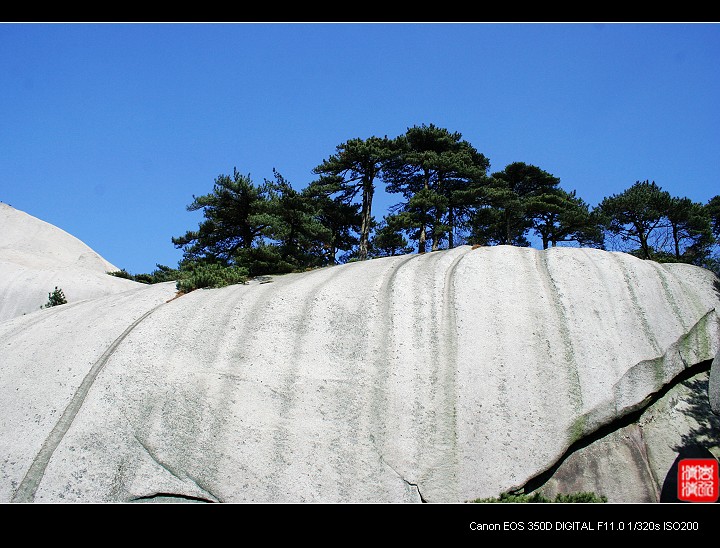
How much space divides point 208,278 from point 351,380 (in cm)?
603

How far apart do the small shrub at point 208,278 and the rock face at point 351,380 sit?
0.71 meters

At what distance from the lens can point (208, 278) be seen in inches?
611

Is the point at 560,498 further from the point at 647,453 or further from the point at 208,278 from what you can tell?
the point at 208,278

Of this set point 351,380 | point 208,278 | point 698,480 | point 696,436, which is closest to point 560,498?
point 698,480

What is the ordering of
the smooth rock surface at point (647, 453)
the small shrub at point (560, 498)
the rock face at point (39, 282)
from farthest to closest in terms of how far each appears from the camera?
the rock face at point (39, 282) → the smooth rock surface at point (647, 453) → the small shrub at point (560, 498)

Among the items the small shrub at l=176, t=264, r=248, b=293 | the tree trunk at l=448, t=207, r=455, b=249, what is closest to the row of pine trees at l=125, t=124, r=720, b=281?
the tree trunk at l=448, t=207, r=455, b=249

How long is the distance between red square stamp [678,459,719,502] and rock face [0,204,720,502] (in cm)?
72

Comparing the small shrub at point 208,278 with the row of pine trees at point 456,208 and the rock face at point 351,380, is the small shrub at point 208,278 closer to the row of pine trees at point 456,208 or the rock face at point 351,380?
the rock face at point 351,380

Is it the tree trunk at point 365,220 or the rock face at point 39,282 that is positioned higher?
the tree trunk at point 365,220

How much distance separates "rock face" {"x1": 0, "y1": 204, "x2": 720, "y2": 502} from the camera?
10.6 metres

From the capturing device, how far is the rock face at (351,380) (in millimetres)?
10617

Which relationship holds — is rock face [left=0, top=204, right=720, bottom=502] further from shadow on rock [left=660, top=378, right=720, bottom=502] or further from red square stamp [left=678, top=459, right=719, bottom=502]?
red square stamp [left=678, top=459, right=719, bottom=502]

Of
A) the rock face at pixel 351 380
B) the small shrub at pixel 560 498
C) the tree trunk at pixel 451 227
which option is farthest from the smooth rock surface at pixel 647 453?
the tree trunk at pixel 451 227

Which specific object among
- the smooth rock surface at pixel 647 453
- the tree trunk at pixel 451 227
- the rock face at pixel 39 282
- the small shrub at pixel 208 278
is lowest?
the smooth rock surface at pixel 647 453
